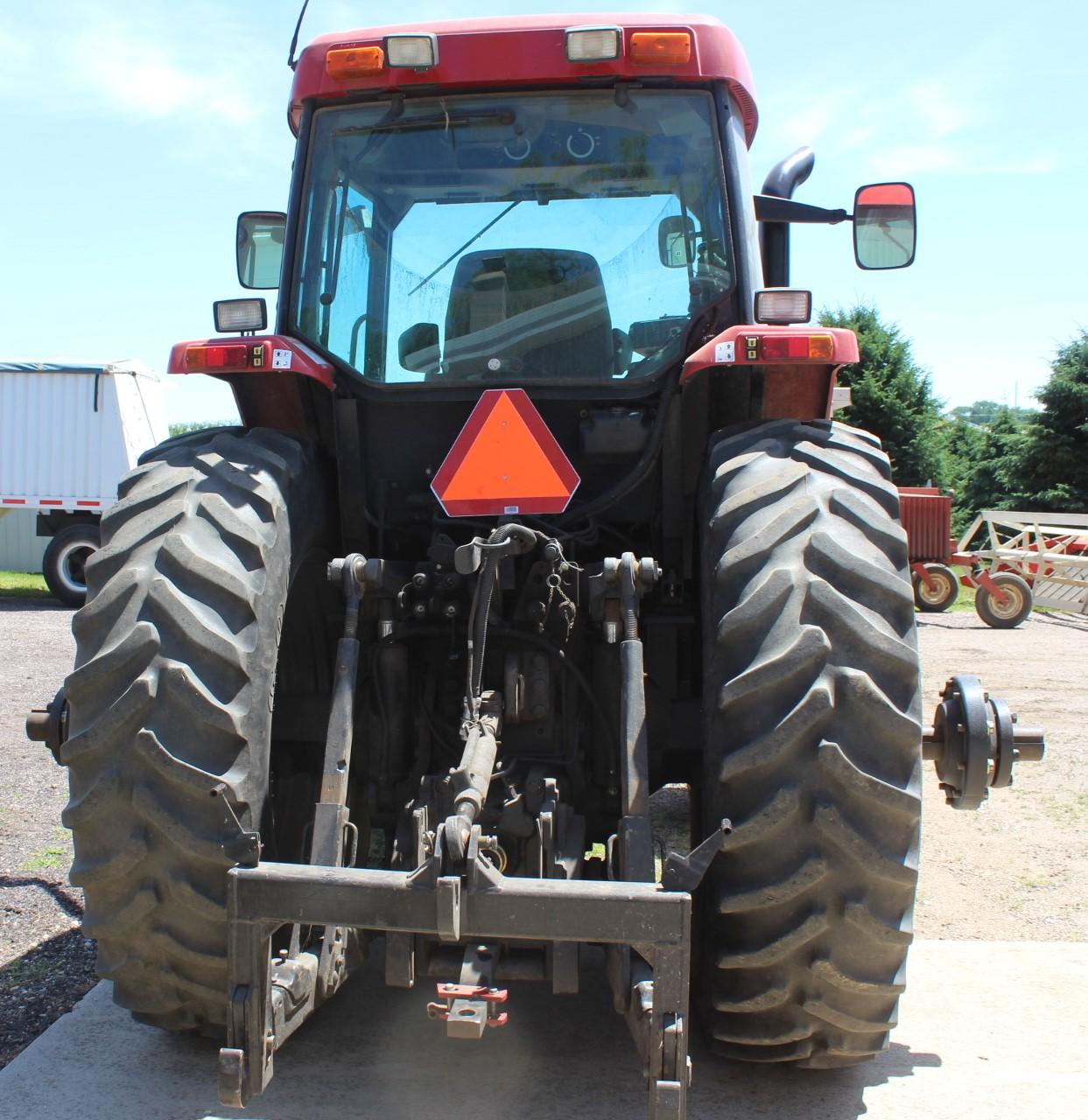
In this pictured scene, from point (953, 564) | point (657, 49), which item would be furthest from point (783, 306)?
point (953, 564)

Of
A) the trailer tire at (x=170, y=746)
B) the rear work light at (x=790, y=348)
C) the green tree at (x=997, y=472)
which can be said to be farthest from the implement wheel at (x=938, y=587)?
the trailer tire at (x=170, y=746)

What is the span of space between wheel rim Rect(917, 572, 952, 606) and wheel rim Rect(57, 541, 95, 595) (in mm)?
11262

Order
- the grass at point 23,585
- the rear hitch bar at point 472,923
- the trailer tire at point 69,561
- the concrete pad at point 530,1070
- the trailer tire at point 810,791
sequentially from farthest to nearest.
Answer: the grass at point 23,585
the trailer tire at point 69,561
the concrete pad at point 530,1070
the trailer tire at point 810,791
the rear hitch bar at point 472,923

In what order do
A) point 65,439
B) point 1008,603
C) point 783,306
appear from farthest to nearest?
point 65,439
point 1008,603
point 783,306

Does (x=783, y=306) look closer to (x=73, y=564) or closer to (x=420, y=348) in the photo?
(x=420, y=348)

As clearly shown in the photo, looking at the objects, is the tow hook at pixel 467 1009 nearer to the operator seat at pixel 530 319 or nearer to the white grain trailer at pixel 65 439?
the operator seat at pixel 530 319

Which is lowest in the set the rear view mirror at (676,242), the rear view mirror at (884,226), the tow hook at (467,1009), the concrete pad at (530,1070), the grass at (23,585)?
the grass at (23,585)

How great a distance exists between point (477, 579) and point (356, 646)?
0.37 metres

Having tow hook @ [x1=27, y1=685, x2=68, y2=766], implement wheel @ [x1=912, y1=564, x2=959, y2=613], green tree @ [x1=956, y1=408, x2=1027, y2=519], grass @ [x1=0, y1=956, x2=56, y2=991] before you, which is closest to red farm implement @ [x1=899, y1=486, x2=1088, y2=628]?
implement wheel @ [x1=912, y1=564, x2=959, y2=613]

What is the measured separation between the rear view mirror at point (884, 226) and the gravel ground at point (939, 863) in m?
2.32

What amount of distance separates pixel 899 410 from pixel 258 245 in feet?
84.6

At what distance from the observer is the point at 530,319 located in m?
3.48

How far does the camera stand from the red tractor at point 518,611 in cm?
244

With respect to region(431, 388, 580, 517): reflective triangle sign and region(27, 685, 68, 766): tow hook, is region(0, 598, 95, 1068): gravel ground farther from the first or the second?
region(431, 388, 580, 517): reflective triangle sign
